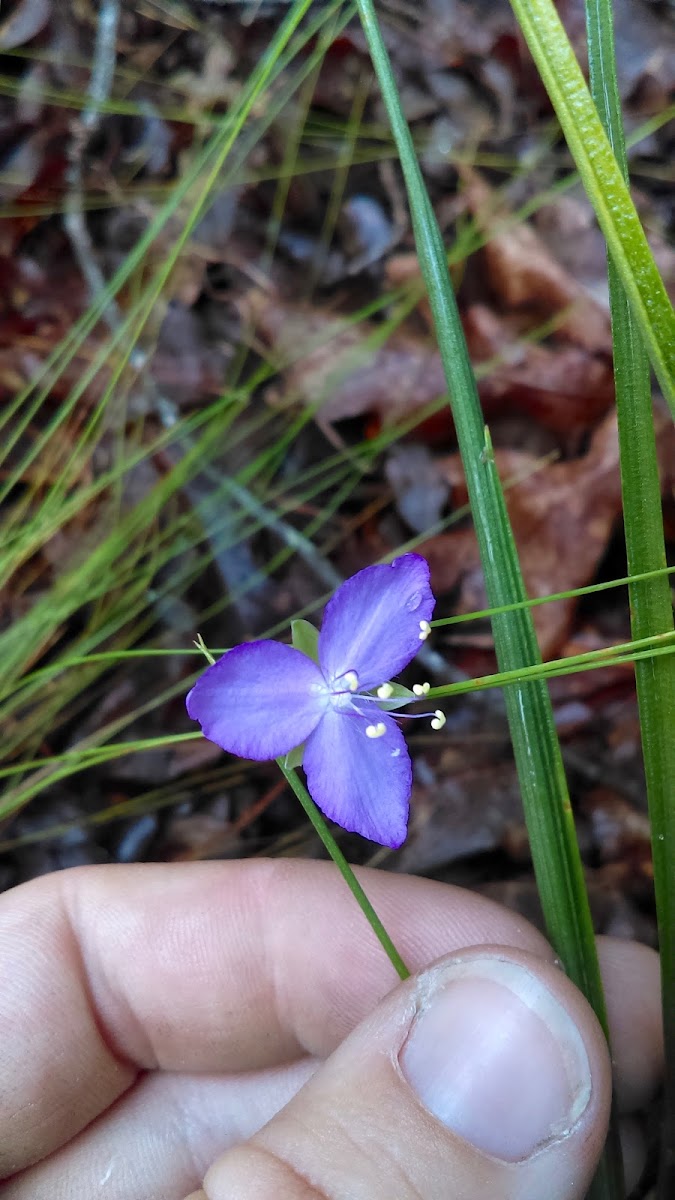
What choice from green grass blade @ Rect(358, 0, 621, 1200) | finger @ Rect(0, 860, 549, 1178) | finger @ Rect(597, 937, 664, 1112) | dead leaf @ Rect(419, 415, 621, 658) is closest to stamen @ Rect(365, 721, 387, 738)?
green grass blade @ Rect(358, 0, 621, 1200)

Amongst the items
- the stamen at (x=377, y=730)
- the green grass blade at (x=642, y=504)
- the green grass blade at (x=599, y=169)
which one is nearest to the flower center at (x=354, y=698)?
the stamen at (x=377, y=730)

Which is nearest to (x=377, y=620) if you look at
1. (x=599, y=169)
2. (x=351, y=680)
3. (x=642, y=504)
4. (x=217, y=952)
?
(x=351, y=680)

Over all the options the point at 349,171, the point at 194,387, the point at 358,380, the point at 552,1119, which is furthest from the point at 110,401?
the point at 552,1119

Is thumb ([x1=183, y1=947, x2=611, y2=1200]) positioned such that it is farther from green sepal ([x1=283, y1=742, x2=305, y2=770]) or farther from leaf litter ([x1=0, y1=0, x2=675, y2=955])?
leaf litter ([x1=0, y1=0, x2=675, y2=955])

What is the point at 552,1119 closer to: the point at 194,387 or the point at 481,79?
the point at 194,387

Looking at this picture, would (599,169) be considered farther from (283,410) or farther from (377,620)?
(283,410)

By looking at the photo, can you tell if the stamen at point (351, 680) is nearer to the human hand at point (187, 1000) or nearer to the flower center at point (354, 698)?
the flower center at point (354, 698)
